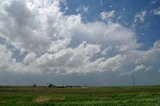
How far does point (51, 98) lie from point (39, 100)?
3372mm

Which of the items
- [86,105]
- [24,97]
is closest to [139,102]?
[86,105]

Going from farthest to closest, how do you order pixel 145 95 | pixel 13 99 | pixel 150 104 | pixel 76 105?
pixel 13 99, pixel 145 95, pixel 76 105, pixel 150 104

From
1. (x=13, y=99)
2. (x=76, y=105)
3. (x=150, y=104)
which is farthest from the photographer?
(x=13, y=99)

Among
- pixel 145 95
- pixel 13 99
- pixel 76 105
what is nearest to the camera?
pixel 76 105

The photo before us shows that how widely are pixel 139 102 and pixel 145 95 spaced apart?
49.2 ft

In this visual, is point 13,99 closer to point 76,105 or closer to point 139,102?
point 76,105

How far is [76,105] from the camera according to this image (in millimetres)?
70125

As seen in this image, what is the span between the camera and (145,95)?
82.3 metres

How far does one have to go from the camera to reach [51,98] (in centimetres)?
8444

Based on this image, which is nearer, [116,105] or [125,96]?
[116,105]

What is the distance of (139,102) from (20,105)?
28613mm

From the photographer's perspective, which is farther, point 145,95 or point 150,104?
point 145,95

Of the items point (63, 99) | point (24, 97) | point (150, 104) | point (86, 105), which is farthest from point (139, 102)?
point (24, 97)

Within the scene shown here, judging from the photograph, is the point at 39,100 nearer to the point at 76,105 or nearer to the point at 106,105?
the point at 76,105
